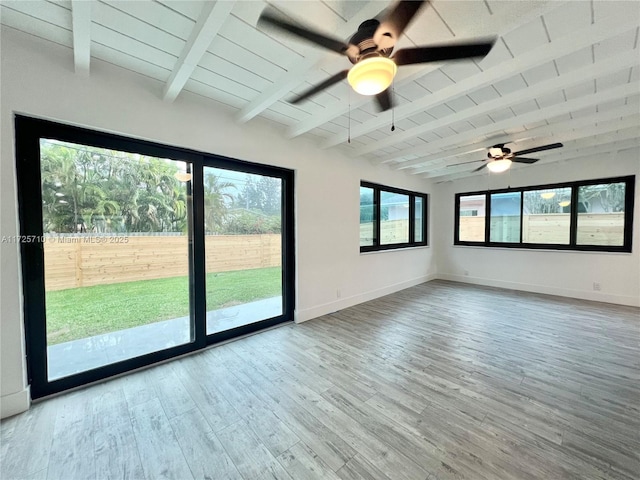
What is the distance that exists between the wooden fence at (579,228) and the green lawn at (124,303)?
5706 mm

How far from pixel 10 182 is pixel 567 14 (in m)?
3.77

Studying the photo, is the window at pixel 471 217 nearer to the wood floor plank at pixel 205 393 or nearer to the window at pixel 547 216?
the window at pixel 547 216

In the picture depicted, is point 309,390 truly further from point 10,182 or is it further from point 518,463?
point 10,182

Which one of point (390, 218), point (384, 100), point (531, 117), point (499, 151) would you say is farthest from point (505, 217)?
point (384, 100)

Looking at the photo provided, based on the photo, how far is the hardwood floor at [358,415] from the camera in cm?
140

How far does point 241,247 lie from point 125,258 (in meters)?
1.13

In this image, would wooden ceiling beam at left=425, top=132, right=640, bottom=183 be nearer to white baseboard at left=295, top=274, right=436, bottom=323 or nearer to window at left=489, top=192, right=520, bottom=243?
window at left=489, top=192, right=520, bottom=243

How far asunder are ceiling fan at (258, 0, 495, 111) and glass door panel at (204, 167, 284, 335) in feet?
6.21

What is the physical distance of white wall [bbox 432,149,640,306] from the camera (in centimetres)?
419

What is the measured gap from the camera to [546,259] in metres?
4.94

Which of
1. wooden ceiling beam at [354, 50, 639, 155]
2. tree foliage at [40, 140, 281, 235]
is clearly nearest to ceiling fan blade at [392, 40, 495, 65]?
wooden ceiling beam at [354, 50, 639, 155]

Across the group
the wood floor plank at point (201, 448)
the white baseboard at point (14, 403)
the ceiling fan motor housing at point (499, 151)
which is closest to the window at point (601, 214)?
the ceiling fan motor housing at point (499, 151)

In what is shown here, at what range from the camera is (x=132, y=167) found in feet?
7.60

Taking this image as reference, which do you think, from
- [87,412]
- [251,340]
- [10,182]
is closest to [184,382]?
[87,412]
